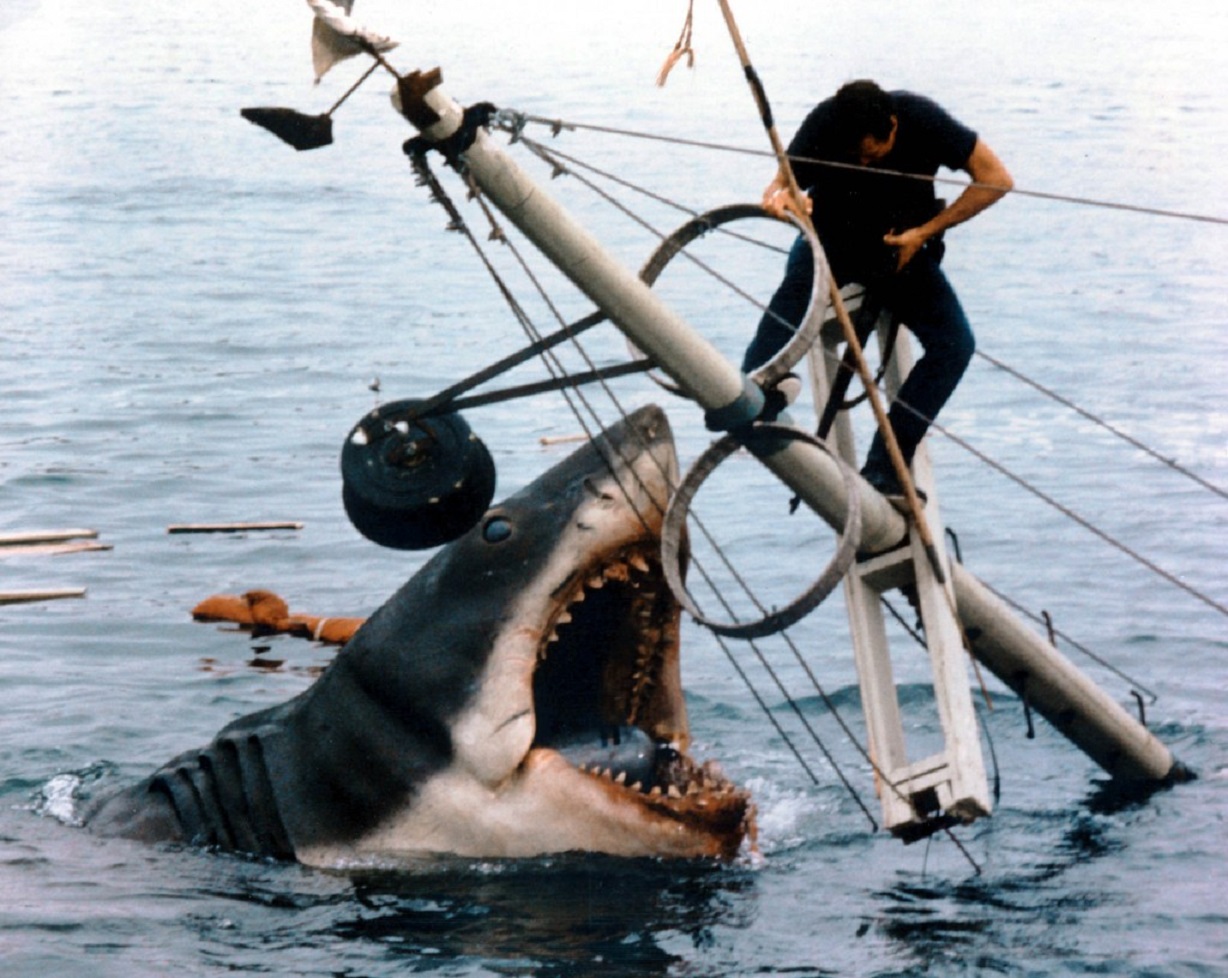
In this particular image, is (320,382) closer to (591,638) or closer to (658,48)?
(591,638)

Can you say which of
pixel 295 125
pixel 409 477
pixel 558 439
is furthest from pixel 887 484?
pixel 558 439

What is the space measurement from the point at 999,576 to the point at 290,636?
14.9ft

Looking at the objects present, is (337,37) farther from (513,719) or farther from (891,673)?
(891,673)

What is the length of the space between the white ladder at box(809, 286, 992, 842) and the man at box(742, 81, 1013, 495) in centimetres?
15

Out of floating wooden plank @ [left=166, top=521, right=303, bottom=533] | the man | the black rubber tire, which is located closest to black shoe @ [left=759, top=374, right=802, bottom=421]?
the man

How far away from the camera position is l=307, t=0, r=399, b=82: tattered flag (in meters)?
5.80

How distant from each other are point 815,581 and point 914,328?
1347mm

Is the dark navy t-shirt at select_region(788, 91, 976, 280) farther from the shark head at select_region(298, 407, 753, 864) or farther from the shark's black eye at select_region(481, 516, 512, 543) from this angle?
the shark's black eye at select_region(481, 516, 512, 543)

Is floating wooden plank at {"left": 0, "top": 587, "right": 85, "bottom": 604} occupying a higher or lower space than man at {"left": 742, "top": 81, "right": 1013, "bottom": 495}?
lower

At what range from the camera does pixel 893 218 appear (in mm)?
7445

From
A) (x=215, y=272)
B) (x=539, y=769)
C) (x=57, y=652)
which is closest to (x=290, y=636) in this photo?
(x=57, y=652)

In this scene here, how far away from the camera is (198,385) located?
20.6 m

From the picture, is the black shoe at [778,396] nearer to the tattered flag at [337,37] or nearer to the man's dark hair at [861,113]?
the man's dark hair at [861,113]

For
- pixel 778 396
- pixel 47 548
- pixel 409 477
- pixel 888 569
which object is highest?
pixel 778 396
